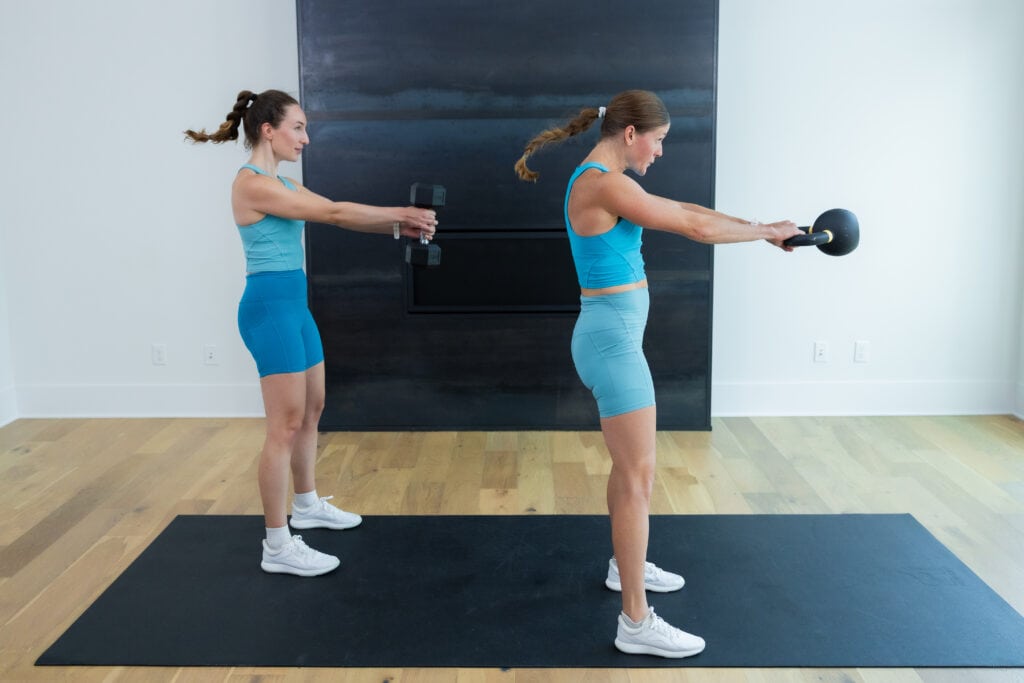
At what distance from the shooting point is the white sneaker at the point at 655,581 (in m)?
2.78

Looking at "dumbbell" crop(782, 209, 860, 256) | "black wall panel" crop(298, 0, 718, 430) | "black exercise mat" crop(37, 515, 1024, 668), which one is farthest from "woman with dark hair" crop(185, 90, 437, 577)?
"black wall panel" crop(298, 0, 718, 430)

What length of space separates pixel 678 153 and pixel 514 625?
2.47 metres

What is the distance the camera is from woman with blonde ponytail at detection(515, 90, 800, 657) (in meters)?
2.32

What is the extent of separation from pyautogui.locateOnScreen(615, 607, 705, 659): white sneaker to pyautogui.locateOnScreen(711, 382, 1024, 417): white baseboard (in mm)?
2424

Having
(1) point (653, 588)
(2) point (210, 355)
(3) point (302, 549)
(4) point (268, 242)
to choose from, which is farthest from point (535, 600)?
(2) point (210, 355)

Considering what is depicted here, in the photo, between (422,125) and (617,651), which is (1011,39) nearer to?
(422,125)

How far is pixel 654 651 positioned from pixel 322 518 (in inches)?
53.6

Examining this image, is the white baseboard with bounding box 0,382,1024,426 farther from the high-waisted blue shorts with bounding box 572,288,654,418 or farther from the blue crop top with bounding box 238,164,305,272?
the high-waisted blue shorts with bounding box 572,288,654,418

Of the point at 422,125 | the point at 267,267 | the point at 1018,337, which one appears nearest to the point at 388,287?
the point at 422,125

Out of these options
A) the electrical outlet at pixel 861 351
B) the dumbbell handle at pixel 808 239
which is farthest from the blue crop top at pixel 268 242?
the electrical outlet at pixel 861 351

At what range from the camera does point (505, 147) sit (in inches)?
169

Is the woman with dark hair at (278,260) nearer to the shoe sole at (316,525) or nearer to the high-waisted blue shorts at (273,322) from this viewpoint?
the high-waisted blue shorts at (273,322)

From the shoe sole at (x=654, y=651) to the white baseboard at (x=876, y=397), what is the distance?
2453 millimetres

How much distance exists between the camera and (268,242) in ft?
9.24
